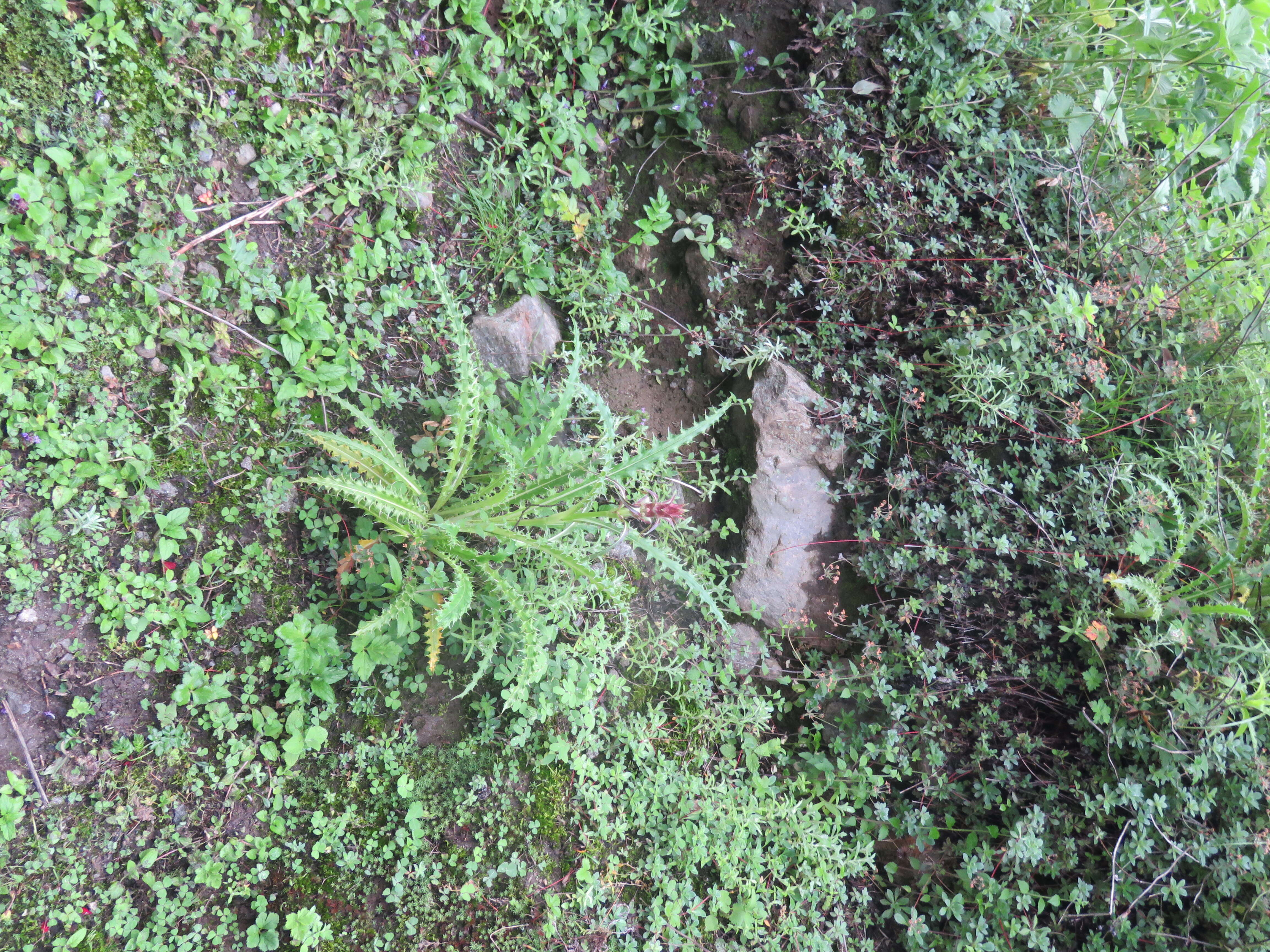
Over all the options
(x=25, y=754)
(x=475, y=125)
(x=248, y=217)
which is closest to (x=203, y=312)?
(x=248, y=217)

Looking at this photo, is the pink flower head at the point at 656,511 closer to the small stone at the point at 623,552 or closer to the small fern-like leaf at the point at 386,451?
the small stone at the point at 623,552

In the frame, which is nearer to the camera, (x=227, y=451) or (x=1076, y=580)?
(x=227, y=451)

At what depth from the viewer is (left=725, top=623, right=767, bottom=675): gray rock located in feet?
10.2

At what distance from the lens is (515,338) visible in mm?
2904

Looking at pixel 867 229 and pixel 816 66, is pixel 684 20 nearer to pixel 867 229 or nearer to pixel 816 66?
pixel 816 66

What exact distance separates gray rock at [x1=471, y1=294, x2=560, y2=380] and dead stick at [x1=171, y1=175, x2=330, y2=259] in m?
0.78

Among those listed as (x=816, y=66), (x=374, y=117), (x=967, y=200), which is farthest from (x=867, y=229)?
(x=374, y=117)

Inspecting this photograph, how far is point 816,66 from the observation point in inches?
128

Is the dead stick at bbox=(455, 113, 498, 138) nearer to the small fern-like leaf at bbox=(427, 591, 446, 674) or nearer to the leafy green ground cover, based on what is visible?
the leafy green ground cover

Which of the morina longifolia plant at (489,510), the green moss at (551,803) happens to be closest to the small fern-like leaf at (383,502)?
the morina longifolia plant at (489,510)

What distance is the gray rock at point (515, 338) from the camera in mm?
2879

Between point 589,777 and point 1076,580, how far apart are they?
2.25 m

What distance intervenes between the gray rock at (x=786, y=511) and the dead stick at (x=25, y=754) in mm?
2563

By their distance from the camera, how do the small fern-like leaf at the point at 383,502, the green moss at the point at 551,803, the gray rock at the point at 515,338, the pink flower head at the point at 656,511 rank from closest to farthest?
the small fern-like leaf at the point at 383,502 → the pink flower head at the point at 656,511 → the green moss at the point at 551,803 → the gray rock at the point at 515,338
